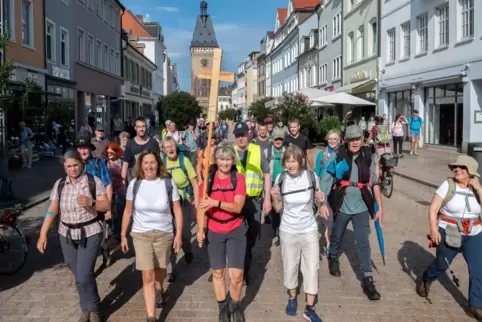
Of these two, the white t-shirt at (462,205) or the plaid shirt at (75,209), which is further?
the white t-shirt at (462,205)

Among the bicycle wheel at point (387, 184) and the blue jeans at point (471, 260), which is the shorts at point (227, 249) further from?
the bicycle wheel at point (387, 184)

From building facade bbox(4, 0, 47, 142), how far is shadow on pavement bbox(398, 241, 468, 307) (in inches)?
609

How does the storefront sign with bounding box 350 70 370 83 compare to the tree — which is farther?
the tree

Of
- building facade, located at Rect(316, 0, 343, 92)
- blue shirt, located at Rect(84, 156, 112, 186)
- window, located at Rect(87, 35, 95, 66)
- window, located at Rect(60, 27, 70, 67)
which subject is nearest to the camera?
blue shirt, located at Rect(84, 156, 112, 186)

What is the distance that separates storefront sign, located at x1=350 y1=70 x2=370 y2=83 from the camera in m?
30.6

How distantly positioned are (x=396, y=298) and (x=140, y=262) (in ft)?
8.84

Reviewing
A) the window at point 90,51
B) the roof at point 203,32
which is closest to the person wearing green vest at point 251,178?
the window at point 90,51

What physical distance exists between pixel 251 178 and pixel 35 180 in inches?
418

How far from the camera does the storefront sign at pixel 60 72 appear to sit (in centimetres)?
2512

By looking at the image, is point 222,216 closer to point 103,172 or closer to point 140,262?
point 140,262

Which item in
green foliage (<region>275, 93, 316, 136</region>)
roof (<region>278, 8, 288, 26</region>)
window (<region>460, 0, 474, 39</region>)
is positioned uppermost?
roof (<region>278, 8, 288, 26</region>)

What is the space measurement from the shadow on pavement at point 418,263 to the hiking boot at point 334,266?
87cm

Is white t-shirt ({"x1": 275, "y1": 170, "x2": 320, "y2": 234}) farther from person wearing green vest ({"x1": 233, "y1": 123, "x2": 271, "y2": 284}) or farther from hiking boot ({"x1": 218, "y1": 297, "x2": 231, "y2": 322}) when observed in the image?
person wearing green vest ({"x1": 233, "y1": 123, "x2": 271, "y2": 284})

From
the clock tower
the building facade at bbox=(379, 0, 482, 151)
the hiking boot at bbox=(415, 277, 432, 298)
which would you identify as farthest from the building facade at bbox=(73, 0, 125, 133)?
the clock tower
